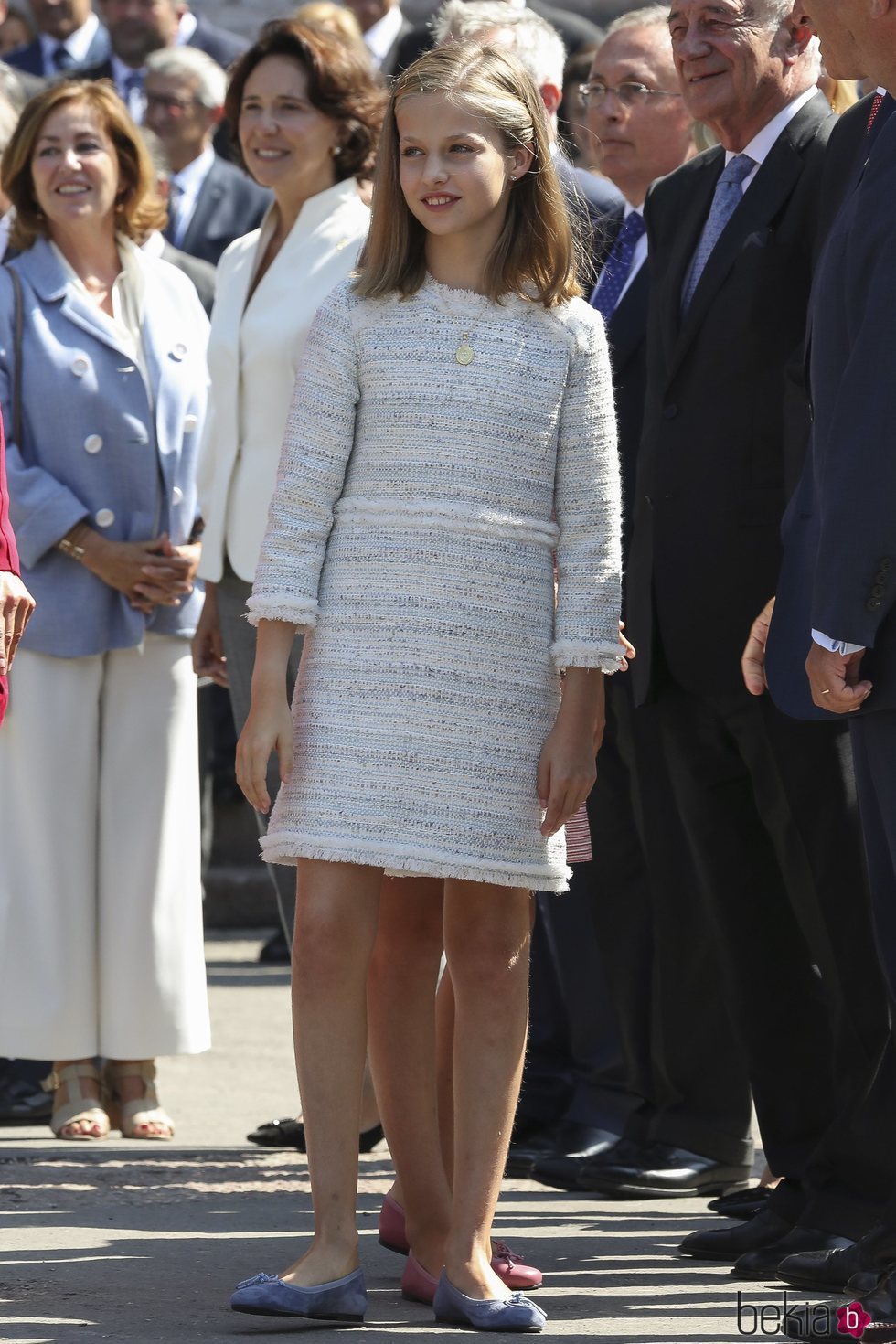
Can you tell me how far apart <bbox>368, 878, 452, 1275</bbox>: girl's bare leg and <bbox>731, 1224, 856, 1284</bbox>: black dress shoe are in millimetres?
551

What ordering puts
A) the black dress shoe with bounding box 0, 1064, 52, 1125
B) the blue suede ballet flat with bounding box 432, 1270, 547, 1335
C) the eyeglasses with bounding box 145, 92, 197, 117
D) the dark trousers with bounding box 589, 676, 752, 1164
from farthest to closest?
the eyeglasses with bounding box 145, 92, 197, 117 < the black dress shoe with bounding box 0, 1064, 52, 1125 < the dark trousers with bounding box 589, 676, 752, 1164 < the blue suede ballet flat with bounding box 432, 1270, 547, 1335

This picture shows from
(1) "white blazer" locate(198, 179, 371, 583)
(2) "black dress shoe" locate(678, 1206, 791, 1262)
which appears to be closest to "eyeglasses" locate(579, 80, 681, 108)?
(1) "white blazer" locate(198, 179, 371, 583)

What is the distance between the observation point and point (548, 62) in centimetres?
575

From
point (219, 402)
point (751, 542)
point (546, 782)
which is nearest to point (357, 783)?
point (546, 782)

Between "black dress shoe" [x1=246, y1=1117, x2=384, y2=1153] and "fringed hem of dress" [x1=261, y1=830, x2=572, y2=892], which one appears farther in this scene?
"black dress shoe" [x1=246, y1=1117, x2=384, y2=1153]

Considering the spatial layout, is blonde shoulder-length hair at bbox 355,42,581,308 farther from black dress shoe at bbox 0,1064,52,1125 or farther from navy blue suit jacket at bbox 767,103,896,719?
black dress shoe at bbox 0,1064,52,1125

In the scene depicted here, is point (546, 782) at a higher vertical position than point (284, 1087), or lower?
higher

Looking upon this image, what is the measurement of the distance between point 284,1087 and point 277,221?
2.25m

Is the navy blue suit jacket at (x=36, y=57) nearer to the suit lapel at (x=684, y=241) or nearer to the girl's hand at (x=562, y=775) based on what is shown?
the suit lapel at (x=684, y=241)

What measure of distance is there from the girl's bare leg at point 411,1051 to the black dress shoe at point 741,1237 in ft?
1.89

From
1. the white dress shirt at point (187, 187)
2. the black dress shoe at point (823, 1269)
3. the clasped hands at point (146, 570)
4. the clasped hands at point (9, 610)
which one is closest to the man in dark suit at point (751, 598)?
the black dress shoe at point (823, 1269)

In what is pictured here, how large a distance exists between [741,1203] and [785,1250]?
0.44 metres

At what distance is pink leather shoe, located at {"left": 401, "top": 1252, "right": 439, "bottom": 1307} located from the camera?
12.5 ft

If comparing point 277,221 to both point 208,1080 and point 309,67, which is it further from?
point 208,1080
